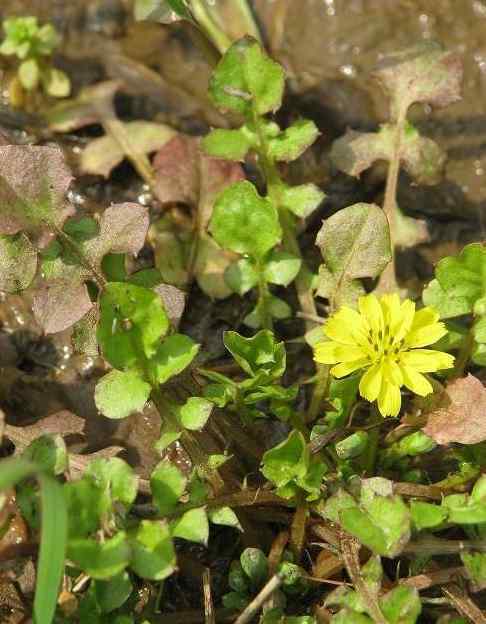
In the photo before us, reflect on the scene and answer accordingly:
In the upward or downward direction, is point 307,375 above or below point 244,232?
below

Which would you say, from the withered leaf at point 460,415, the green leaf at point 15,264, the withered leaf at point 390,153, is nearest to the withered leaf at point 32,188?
the green leaf at point 15,264

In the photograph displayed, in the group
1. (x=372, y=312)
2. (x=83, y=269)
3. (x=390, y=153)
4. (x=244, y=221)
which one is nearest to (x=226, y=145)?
(x=244, y=221)

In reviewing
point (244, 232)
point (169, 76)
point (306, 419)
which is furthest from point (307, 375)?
point (169, 76)

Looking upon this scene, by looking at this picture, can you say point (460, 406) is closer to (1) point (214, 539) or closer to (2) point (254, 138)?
(1) point (214, 539)

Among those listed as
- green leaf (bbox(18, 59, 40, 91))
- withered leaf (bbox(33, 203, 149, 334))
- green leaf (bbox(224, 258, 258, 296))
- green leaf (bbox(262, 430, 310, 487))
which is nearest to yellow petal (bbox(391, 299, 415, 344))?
green leaf (bbox(262, 430, 310, 487))

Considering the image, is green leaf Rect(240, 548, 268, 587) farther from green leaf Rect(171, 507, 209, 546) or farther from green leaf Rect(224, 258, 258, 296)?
green leaf Rect(224, 258, 258, 296)
